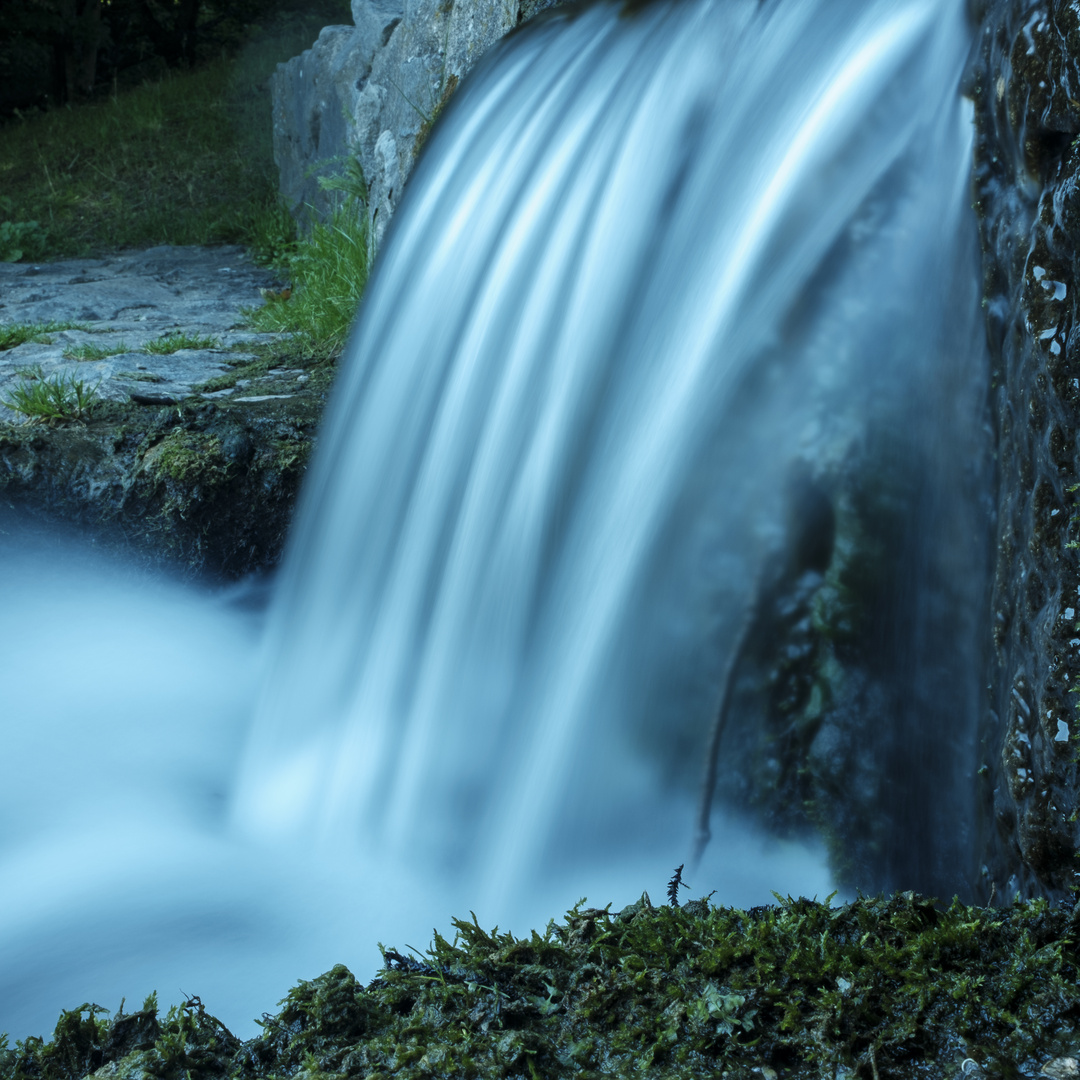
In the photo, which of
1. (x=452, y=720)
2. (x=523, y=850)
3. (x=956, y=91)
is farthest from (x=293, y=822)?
(x=956, y=91)

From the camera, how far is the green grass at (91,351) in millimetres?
3990

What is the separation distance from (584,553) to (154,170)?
8096 millimetres

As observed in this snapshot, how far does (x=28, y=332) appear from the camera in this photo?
440 cm

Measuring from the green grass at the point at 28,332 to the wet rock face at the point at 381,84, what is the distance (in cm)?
158

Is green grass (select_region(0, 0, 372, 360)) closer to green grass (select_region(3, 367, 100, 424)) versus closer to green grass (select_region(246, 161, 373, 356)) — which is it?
green grass (select_region(246, 161, 373, 356))

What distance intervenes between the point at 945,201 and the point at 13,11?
13.0 meters

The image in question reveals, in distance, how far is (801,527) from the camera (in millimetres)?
1976

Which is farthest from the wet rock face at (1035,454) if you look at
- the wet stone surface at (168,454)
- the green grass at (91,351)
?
the green grass at (91,351)

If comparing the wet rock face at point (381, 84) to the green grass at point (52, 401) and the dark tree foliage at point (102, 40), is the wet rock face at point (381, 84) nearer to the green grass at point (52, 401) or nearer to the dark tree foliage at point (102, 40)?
the green grass at point (52, 401)

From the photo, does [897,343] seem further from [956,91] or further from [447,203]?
[447,203]

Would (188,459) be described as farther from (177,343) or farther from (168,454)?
(177,343)

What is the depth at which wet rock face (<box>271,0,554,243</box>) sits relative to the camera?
4152mm

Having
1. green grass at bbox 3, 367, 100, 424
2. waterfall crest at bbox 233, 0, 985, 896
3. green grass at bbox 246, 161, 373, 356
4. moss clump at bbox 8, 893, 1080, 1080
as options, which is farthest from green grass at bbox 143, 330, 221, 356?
moss clump at bbox 8, 893, 1080, 1080

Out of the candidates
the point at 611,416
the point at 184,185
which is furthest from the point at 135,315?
the point at 184,185
